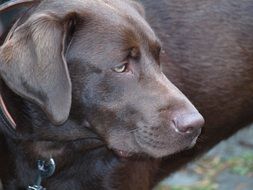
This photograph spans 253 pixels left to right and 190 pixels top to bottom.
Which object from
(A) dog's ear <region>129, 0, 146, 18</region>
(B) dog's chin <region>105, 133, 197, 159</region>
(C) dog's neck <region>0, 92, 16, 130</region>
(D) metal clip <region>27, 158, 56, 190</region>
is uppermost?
(A) dog's ear <region>129, 0, 146, 18</region>

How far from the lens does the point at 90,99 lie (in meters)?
3.52

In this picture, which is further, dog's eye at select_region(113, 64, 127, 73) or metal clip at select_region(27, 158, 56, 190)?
metal clip at select_region(27, 158, 56, 190)

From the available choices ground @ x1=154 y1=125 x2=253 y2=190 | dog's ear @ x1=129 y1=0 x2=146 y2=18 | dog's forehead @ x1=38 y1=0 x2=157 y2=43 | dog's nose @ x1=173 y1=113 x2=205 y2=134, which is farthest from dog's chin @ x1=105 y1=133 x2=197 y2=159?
ground @ x1=154 y1=125 x2=253 y2=190

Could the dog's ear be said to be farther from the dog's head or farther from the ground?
the ground

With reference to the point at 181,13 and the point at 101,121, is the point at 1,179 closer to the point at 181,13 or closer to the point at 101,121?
the point at 101,121

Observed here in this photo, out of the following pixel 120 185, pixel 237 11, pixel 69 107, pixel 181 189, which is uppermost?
pixel 69 107

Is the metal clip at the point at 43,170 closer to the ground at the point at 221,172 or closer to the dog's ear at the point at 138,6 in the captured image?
the dog's ear at the point at 138,6

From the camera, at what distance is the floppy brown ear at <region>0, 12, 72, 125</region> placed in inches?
132

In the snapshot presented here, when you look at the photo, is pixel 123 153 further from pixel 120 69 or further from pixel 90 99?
pixel 120 69

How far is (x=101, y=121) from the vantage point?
354cm

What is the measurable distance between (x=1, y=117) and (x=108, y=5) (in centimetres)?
71

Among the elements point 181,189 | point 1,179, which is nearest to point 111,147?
point 1,179

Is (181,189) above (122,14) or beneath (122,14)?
beneath

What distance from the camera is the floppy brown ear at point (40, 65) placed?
3.35 m
